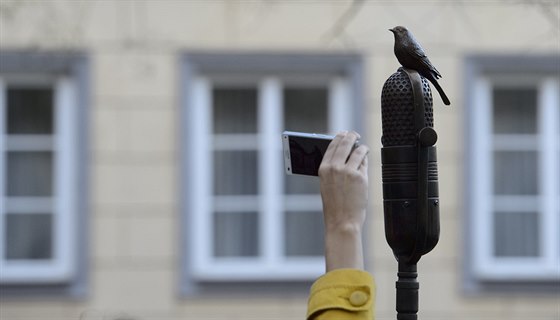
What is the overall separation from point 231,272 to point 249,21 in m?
1.72

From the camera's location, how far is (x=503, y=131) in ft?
27.5

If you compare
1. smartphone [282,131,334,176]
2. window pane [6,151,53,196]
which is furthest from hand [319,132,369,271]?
window pane [6,151,53,196]

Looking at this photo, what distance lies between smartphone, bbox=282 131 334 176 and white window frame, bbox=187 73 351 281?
5433mm

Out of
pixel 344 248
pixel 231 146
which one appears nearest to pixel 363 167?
pixel 344 248

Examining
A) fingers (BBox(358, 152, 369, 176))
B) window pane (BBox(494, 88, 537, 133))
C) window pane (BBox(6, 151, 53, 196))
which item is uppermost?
window pane (BBox(494, 88, 537, 133))

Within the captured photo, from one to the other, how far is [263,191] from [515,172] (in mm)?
1795

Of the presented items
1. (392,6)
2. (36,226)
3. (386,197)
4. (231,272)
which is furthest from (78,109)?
(386,197)

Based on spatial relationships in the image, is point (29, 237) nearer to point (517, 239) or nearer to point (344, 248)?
point (517, 239)

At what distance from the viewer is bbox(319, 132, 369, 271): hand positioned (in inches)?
81.1

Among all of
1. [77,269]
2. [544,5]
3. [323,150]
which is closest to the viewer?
[323,150]

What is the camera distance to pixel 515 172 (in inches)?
330

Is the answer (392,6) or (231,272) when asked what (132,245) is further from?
(392,6)

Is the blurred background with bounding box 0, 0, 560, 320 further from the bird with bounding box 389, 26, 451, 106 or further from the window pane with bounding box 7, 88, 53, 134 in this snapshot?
the bird with bounding box 389, 26, 451, 106

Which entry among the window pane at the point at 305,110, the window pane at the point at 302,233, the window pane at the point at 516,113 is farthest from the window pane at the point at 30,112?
the window pane at the point at 516,113
